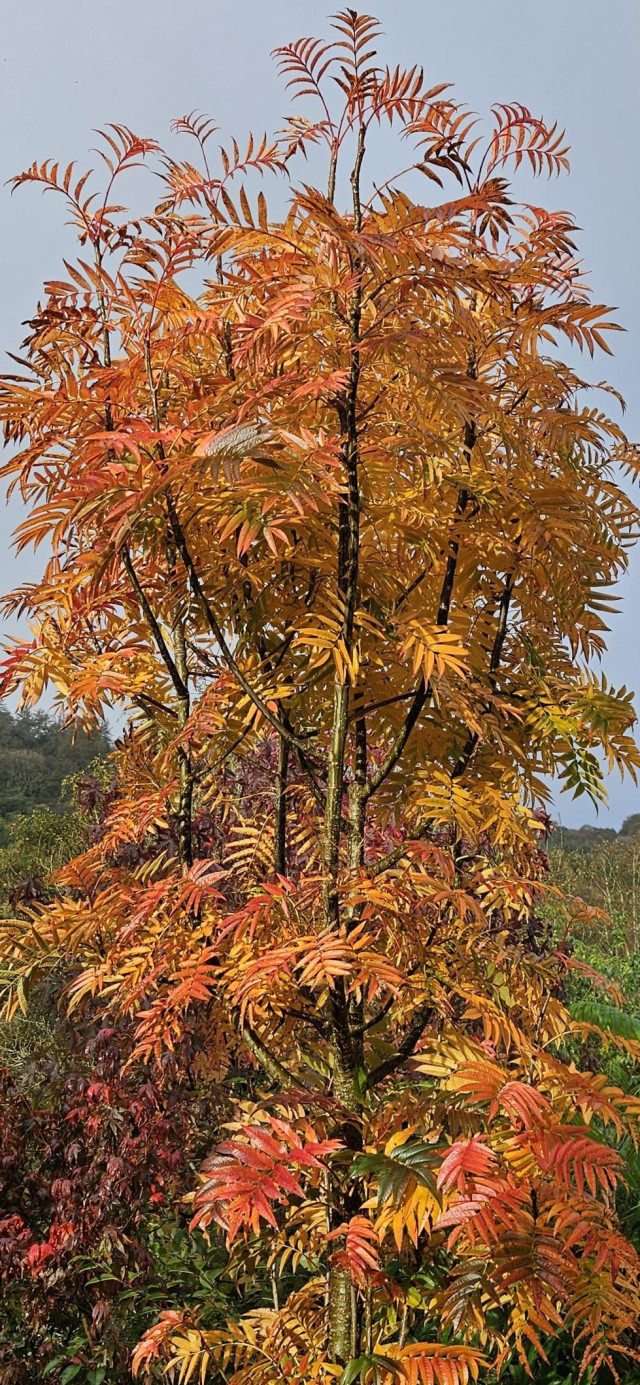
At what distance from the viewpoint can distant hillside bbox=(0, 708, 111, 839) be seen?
64.0ft

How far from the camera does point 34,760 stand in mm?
21281

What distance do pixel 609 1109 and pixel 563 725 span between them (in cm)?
71

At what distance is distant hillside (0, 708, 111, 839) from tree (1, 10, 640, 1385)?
16301mm

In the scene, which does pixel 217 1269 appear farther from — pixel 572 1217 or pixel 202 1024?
pixel 572 1217

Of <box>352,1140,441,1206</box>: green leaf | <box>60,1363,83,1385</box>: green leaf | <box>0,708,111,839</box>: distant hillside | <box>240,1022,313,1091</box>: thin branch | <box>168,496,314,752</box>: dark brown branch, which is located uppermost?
<box>0,708,111,839</box>: distant hillside

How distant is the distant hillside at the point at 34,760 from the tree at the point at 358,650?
16301mm

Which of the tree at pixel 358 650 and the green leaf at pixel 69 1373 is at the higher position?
the tree at pixel 358 650

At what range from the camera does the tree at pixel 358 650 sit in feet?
5.16

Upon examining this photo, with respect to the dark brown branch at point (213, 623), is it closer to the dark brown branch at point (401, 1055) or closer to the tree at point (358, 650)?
the tree at point (358, 650)

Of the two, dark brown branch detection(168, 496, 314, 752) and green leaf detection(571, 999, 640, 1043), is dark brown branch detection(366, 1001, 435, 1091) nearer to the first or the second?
A: dark brown branch detection(168, 496, 314, 752)

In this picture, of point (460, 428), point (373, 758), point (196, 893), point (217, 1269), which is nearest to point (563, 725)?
point (460, 428)

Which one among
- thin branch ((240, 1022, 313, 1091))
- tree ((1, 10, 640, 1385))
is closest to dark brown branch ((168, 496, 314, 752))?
tree ((1, 10, 640, 1385))

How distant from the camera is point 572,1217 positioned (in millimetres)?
1539

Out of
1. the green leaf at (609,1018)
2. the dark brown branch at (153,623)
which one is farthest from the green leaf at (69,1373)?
the green leaf at (609,1018)
